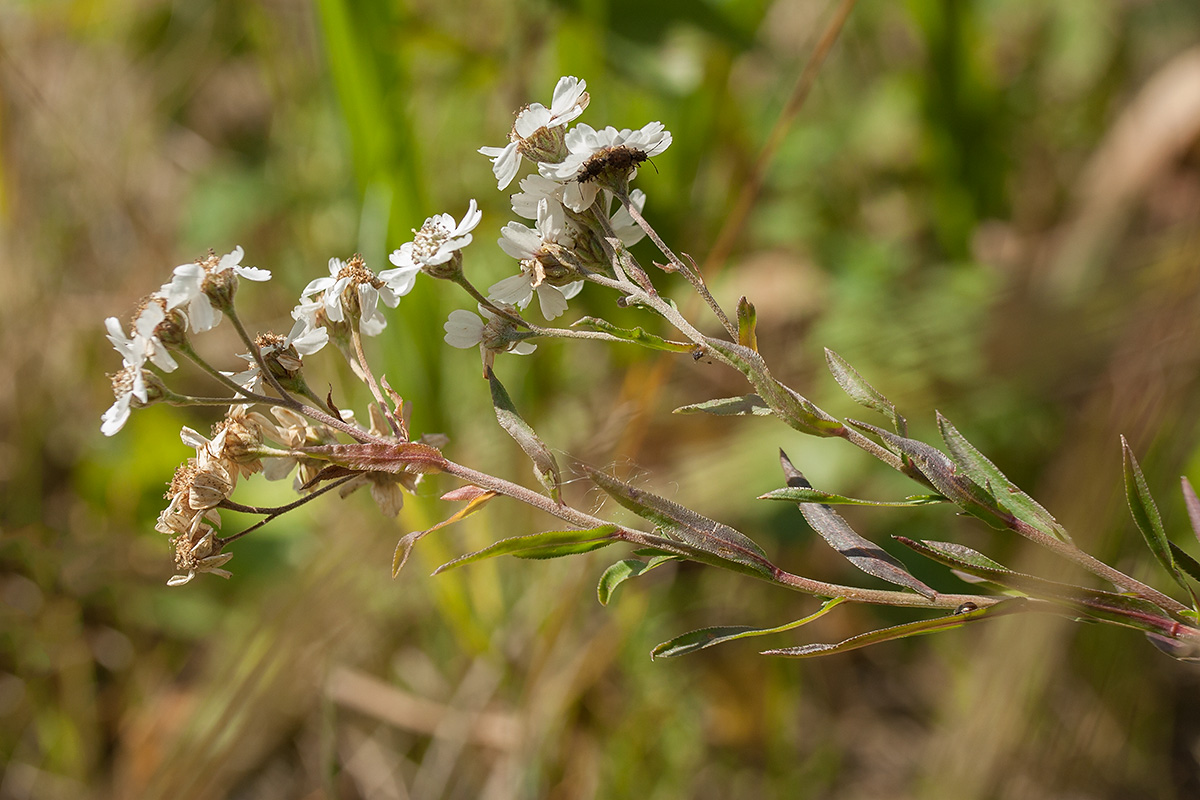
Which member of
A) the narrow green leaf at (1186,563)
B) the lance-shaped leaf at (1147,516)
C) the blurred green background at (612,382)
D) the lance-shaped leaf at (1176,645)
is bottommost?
the blurred green background at (612,382)

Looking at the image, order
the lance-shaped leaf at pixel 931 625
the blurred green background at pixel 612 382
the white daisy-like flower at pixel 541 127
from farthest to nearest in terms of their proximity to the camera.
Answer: the blurred green background at pixel 612 382
the white daisy-like flower at pixel 541 127
the lance-shaped leaf at pixel 931 625

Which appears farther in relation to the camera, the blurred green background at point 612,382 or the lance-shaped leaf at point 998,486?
the blurred green background at point 612,382

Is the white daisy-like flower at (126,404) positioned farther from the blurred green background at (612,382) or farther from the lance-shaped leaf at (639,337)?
the blurred green background at (612,382)

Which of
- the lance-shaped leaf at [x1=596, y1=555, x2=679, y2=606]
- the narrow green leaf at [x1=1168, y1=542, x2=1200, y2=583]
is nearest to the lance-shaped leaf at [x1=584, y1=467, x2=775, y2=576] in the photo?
the lance-shaped leaf at [x1=596, y1=555, x2=679, y2=606]

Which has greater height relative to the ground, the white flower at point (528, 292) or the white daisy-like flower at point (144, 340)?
the white flower at point (528, 292)

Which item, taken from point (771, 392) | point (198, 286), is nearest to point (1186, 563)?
point (771, 392)

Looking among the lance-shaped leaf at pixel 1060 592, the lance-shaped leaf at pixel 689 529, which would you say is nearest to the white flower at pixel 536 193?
the lance-shaped leaf at pixel 689 529

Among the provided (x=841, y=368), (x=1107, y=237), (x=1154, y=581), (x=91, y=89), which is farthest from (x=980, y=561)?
(x=91, y=89)
